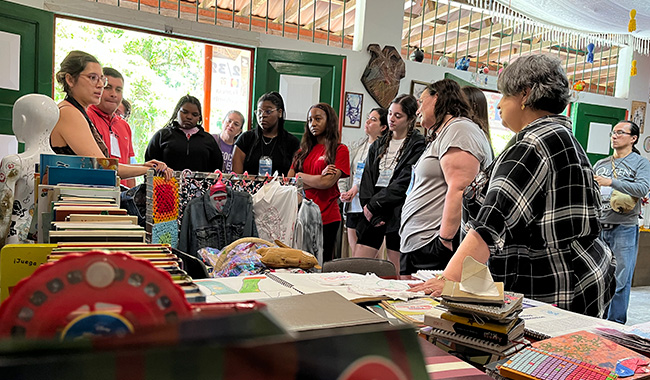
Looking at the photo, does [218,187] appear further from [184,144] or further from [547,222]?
[547,222]

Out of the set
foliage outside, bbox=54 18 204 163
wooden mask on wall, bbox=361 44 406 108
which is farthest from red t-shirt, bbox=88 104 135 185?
foliage outside, bbox=54 18 204 163

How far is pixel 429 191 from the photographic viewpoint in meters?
2.27

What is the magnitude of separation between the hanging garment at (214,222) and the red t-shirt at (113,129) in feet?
2.38

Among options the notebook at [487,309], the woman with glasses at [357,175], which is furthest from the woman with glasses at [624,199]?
the notebook at [487,309]

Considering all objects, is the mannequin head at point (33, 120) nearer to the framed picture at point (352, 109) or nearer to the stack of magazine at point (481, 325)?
the stack of magazine at point (481, 325)

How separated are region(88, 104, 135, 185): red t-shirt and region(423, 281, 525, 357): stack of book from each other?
246 centimetres

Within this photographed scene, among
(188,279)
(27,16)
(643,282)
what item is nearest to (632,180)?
(643,282)

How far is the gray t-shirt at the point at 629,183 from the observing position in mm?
3852

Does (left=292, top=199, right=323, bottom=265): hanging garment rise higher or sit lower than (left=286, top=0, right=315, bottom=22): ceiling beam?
lower

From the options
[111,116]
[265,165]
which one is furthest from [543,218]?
[111,116]

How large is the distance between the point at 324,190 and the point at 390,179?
0.52 m

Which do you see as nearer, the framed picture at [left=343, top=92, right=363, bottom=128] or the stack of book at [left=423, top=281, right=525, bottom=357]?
the stack of book at [left=423, top=281, right=525, bottom=357]

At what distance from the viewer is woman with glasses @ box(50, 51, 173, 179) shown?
211 centimetres

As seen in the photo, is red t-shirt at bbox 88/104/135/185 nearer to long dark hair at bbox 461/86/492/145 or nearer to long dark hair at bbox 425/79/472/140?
long dark hair at bbox 425/79/472/140
